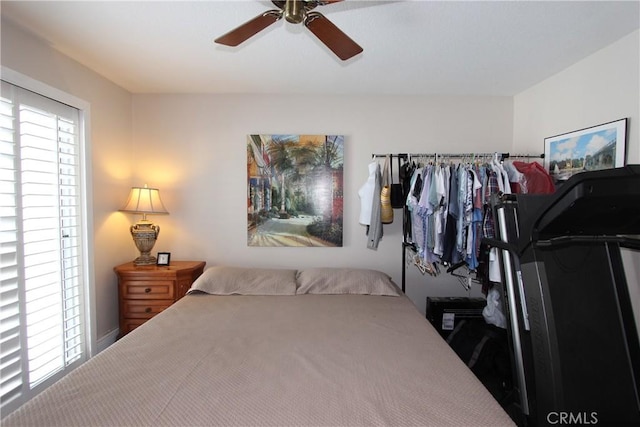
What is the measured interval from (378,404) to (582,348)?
3.72 ft

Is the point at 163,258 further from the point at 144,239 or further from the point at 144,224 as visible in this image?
the point at 144,224

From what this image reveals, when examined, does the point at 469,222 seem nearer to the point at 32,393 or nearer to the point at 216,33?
the point at 216,33

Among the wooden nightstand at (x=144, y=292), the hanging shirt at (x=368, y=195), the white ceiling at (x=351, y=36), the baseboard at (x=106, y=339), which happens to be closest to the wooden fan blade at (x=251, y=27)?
the white ceiling at (x=351, y=36)

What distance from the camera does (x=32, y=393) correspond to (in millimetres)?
1896

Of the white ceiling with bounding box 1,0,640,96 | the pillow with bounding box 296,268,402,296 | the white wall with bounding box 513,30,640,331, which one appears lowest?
the pillow with bounding box 296,268,402,296

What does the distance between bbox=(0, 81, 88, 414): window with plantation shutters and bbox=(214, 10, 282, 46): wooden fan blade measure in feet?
4.91

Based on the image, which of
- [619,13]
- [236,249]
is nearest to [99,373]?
[236,249]

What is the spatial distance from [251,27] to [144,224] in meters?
2.11

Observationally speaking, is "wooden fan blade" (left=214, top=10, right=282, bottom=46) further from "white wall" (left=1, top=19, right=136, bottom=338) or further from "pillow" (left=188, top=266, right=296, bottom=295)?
"pillow" (left=188, top=266, right=296, bottom=295)

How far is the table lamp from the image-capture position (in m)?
2.65

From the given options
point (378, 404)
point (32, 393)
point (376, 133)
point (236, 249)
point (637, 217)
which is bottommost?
point (32, 393)

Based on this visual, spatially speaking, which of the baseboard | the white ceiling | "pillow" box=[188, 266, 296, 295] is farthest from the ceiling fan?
the baseboard

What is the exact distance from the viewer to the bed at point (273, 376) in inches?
40.8

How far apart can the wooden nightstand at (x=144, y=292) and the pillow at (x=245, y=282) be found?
271 mm
